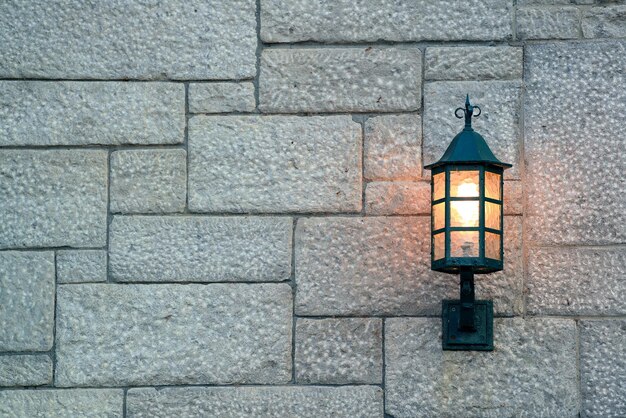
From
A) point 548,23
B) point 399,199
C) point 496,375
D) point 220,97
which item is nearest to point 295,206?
point 399,199

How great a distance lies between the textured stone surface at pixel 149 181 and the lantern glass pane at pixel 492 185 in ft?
3.67

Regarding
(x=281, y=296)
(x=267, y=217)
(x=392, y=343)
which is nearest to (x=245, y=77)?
(x=267, y=217)

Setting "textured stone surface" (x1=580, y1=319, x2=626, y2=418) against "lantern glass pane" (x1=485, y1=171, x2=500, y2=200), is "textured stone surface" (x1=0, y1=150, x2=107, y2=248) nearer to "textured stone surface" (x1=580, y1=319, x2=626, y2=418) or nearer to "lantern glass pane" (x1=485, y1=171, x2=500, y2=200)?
"lantern glass pane" (x1=485, y1=171, x2=500, y2=200)

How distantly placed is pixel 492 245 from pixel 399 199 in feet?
1.57

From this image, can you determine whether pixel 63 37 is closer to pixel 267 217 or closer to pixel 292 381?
pixel 267 217

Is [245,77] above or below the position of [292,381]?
above

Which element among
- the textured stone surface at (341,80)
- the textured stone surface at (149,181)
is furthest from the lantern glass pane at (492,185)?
the textured stone surface at (149,181)

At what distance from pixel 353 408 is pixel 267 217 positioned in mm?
757

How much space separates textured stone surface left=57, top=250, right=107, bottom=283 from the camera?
4.32 m

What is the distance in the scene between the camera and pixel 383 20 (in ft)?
14.6

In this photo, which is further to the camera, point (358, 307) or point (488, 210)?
point (358, 307)

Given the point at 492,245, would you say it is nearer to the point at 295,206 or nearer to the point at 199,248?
the point at 295,206

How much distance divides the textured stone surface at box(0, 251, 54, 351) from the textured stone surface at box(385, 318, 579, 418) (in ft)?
4.06

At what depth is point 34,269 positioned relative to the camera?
433 centimetres
